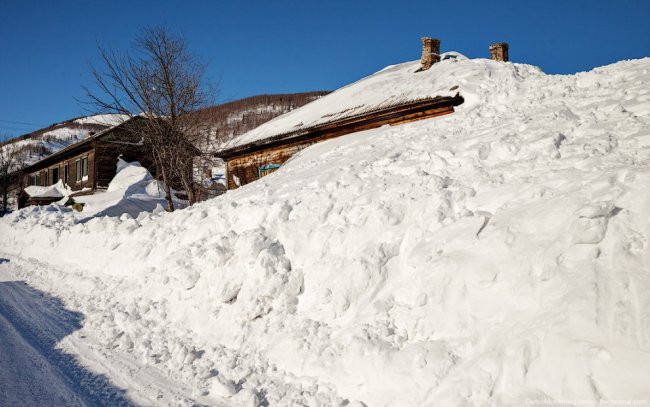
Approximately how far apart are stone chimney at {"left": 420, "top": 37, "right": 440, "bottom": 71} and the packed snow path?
14183mm

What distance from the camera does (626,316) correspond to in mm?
2955

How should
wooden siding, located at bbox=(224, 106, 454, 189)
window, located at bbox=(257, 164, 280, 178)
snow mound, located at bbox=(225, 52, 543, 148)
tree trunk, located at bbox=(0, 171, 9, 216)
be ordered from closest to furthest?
snow mound, located at bbox=(225, 52, 543, 148) → wooden siding, located at bbox=(224, 106, 454, 189) → window, located at bbox=(257, 164, 280, 178) → tree trunk, located at bbox=(0, 171, 9, 216)

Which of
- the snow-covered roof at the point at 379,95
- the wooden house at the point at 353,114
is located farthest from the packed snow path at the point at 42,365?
the snow-covered roof at the point at 379,95

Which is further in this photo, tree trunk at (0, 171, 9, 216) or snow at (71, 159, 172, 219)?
tree trunk at (0, 171, 9, 216)

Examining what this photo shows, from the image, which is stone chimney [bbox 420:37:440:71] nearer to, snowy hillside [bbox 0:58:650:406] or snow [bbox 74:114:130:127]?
snowy hillside [bbox 0:58:650:406]

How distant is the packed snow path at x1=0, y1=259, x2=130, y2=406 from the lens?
3875 millimetres

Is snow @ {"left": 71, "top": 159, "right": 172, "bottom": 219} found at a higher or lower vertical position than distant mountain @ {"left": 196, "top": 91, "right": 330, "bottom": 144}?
lower

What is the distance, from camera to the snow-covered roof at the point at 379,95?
12.5 meters

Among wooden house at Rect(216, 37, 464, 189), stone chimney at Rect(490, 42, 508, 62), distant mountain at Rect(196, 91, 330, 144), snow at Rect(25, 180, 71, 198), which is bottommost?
snow at Rect(25, 180, 71, 198)

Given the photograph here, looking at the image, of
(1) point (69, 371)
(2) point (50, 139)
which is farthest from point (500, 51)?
(2) point (50, 139)

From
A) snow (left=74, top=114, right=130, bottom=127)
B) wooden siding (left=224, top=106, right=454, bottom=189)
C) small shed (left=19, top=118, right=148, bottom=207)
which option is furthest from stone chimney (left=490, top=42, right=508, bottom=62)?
small shed (left=19, top=118, right=148, bottom=207)

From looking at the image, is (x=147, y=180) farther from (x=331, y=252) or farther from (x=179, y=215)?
(x=331, y=252)

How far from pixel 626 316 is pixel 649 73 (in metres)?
6.00

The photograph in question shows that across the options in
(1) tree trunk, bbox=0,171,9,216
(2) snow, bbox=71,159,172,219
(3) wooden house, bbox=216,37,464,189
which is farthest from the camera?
(1) tree trunk, bbox=0,171,9,216
